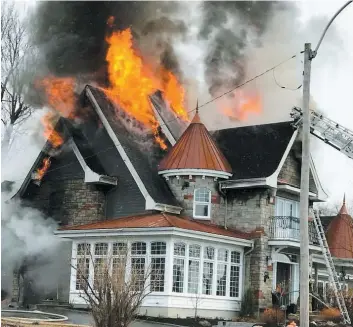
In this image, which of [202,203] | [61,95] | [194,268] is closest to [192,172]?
[202,203]

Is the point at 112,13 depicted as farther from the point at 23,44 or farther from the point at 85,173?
the point at 85,173

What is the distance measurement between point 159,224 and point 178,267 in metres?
1.91

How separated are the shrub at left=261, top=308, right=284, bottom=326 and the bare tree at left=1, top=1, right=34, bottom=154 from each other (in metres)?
12.8

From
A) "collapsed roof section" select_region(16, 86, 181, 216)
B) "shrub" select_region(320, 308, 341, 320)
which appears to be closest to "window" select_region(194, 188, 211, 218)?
"collapsed roof section" select_region(16, 86, 181, 216)

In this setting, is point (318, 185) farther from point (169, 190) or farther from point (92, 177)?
point (92, 177)

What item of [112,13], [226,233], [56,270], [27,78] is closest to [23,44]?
[27,78]

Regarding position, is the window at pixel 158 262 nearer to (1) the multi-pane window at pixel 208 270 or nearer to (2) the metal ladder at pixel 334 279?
(1) the multi-pane window at pixel 208 270

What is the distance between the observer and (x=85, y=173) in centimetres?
2900

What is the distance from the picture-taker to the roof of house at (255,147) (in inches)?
1151

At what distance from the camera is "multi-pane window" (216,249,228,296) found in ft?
90.2

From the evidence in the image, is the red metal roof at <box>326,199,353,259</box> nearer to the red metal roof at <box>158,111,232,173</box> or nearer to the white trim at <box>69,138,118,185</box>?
the red metal roof at <box>158,111,232,173</box>

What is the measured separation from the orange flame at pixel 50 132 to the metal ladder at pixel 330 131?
1019 cm

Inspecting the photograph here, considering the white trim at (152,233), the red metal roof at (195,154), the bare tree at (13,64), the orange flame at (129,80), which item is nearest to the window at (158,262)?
the white trim at (152,233)

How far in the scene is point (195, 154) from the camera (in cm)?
2919
